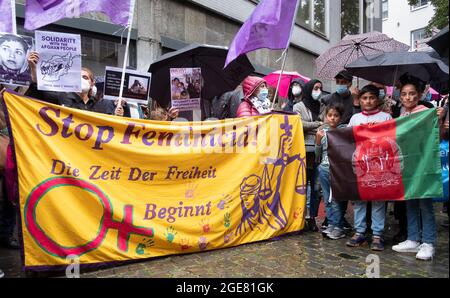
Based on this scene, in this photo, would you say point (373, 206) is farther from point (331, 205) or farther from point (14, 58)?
point (14, 58)

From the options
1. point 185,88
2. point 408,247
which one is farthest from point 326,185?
point 185,88

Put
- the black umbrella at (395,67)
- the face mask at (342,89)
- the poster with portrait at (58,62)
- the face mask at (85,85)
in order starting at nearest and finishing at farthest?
the poster with portrait at (58,62) < the face mask at (85,85) < the black umbrella at (395,67) < the face mask at (342,89)

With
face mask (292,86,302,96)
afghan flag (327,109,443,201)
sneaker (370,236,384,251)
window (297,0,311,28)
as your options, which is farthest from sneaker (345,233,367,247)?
window (297,0,311,28)

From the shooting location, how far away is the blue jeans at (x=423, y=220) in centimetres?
412

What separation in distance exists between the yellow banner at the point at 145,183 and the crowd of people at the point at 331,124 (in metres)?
0.38

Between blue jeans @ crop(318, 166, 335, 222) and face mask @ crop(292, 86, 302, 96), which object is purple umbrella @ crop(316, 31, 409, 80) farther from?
blue jeans @ crop(318, 166, 335, 222)

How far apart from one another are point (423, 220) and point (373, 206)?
526 mm

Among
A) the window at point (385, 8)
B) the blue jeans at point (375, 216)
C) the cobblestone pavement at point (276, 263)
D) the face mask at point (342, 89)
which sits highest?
the window at point (385, 8)

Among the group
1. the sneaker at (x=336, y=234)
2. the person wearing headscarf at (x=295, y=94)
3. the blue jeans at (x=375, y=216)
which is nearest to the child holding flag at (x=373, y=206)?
the blue jeans at (x=375, y=216)

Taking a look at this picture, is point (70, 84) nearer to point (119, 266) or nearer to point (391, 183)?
point (119, 266)

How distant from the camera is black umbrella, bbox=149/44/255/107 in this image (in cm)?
607

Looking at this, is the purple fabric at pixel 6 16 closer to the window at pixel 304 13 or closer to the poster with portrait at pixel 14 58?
the poster with portrait at pixel 14 58

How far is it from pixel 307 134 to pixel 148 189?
7.78 feet
